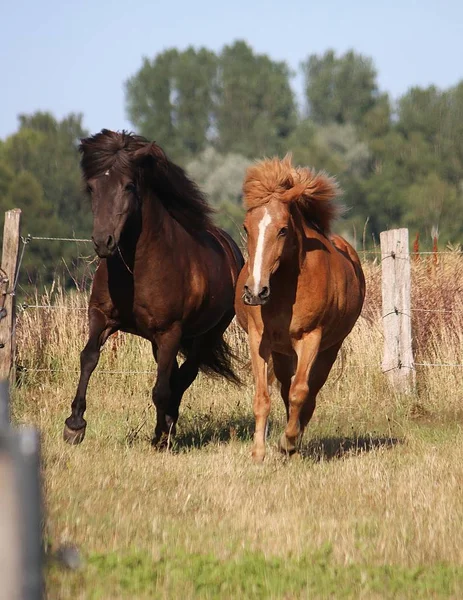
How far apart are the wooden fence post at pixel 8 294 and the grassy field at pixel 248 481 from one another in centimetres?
48

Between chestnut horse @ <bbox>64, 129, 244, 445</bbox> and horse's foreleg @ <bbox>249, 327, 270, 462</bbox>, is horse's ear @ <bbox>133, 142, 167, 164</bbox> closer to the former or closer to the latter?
chestnut horse @ <bbox>64, 129, 244, 445</bbox>

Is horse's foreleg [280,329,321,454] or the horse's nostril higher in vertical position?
the horse's nostril

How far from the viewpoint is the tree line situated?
48625 mm

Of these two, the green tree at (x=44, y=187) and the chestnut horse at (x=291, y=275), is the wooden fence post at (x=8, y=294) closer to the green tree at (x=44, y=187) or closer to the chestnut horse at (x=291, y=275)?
the chestnut horse at (x=291, y=275)

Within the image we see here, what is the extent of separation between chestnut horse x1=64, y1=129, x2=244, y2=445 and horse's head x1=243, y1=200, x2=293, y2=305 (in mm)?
1138

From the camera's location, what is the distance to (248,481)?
6.45 meters

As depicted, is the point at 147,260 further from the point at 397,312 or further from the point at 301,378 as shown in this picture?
the point at 397,312

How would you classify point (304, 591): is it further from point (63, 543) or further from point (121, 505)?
point (121, 505)

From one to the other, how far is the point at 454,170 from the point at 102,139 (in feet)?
161

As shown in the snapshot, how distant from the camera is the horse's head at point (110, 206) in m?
7.52

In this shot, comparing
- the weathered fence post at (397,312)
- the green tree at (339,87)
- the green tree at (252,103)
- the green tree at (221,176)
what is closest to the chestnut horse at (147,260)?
the weathered fence post at (397,312)

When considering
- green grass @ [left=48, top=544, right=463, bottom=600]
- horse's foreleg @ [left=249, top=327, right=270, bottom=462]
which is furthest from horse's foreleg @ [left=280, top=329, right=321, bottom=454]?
green grass @ [left=48, top=544, right=463, bottom=600]

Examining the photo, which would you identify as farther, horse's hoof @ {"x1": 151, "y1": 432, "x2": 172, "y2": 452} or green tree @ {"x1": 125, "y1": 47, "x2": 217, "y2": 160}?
green tree @ {"x1": 125, "y1": 47, "x2": 217, "y2": 160}

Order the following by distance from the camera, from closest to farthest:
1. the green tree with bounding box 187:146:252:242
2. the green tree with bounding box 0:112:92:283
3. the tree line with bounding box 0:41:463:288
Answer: the green tree with bounding box 0:112:92:283, the tree line with bounding box 0:41:463:288, the green tree with bounding box 187:146:252:242
